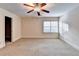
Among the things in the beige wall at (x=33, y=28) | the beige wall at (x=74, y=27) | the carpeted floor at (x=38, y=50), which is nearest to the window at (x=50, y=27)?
the beige wall at (x=33, y=28)

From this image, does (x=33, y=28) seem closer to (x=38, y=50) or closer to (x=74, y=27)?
(x=74, y=27)

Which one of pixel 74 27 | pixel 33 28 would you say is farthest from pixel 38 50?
pixel 33 28

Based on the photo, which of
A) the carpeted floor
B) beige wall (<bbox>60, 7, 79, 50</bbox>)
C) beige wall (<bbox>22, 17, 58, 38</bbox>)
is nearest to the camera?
the carpeted floor

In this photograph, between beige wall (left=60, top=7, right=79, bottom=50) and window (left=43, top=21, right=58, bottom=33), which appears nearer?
beige wall (left=60, top=7, right=79, bottom=50)

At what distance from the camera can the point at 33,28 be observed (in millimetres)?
10836

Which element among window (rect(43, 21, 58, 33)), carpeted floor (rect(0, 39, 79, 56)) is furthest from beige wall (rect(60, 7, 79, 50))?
window (rect(43, 21, 58, 33))

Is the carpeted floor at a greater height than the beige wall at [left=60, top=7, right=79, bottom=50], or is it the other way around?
the beige wall at [left=60, top=7, right=79, bottom=50]

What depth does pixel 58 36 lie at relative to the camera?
34.4ft

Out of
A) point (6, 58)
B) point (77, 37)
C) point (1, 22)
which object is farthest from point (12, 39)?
point (6, 58)

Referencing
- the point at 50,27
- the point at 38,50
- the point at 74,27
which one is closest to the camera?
the point at 38,50

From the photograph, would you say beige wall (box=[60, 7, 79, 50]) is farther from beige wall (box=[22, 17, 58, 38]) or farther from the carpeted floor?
beige wall (box=[22, 17, 58, 38])

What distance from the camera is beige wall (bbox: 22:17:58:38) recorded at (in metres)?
10.7

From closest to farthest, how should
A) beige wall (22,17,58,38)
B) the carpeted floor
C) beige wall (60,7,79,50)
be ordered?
the carpeted floor → beige wall (60,7,79,50) → beige wall (22,17,58,38)

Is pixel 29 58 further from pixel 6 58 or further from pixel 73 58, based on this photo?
pixel 73 58
